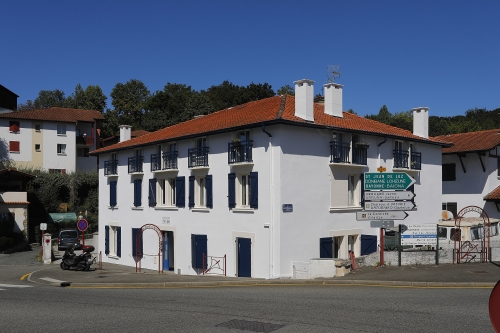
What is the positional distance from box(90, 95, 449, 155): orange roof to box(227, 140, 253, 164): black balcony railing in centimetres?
77

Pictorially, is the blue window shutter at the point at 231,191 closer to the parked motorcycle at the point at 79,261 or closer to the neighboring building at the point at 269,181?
the neighboring building at the point at 269,181

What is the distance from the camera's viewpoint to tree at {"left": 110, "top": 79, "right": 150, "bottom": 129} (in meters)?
80.2

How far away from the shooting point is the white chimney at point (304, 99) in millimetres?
23953

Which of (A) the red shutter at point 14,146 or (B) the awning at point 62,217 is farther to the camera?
(A) the red shutter at point 14,146

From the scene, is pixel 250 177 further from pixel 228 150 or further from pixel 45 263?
pixel 45 263

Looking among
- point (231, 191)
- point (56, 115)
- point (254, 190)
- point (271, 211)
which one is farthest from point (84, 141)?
point (271, 211)

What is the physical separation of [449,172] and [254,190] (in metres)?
18.1

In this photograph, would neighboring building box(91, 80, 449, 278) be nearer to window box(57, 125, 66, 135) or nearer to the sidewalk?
the sidewalk

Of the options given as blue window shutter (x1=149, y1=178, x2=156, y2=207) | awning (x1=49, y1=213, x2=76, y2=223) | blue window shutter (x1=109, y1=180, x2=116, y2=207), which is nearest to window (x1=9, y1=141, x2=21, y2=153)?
awning (x1=49, y1=213, x2=76, y2=223)

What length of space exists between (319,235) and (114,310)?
43.1ft

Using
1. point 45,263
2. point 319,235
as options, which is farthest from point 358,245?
point 45,263

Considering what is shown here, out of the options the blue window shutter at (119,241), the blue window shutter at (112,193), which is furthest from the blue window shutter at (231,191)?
the blue window shutter at (112,193)

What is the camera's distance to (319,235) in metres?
24.2

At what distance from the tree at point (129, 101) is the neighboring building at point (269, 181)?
4898cm
